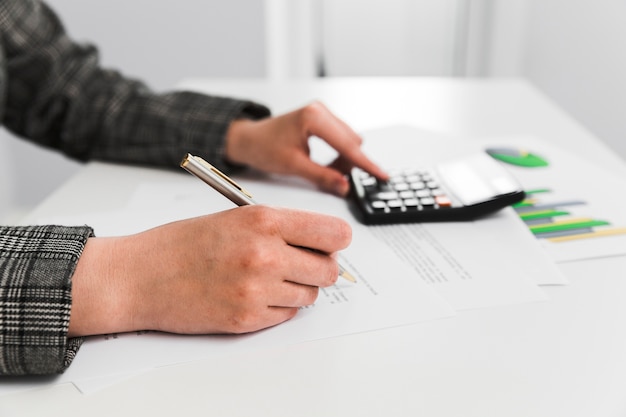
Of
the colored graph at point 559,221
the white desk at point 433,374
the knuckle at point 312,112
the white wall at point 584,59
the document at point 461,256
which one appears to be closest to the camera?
the white desk at point 433,374

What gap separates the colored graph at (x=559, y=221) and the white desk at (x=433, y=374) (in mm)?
62

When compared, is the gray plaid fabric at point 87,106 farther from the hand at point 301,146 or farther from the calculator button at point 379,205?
the calculator button at point 379,205

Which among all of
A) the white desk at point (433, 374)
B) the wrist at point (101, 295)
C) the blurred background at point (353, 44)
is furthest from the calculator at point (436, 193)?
the blurred background at point (353, 44)

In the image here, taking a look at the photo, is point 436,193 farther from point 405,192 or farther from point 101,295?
point 101,295

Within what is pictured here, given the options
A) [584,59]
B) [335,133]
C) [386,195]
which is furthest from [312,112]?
[584,59]

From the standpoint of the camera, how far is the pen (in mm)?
486

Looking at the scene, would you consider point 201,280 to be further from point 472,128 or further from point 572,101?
point 572,101

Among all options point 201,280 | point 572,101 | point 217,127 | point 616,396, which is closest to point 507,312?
point 616,396

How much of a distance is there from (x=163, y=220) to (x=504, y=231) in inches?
12.9

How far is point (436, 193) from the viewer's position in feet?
2.33

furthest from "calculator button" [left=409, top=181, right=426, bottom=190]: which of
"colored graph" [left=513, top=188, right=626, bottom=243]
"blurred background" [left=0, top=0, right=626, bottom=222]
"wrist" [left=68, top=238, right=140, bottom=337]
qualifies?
"blurred background" [left=0, top=0, right=626, bottom=222]

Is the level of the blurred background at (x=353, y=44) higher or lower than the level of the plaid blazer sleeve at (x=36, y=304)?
lower

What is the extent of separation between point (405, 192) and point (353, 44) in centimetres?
165

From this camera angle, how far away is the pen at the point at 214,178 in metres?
0.49
